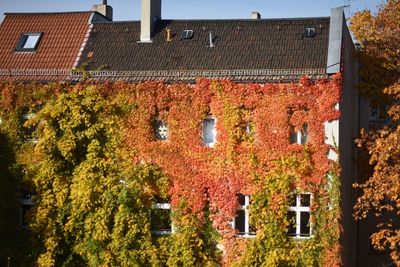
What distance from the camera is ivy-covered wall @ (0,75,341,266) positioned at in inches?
903

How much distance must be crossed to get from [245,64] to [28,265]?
1078cm

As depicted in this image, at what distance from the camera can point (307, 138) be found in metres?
23.4

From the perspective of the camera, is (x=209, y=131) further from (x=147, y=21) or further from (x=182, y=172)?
(x=147, y=21)

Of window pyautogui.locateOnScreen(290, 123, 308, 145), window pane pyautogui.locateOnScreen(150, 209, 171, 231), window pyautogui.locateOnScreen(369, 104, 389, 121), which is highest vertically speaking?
window pyautogui.locateOnScreen(369, 104, 389, 121)

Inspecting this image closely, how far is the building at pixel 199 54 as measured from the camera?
23.9 metres

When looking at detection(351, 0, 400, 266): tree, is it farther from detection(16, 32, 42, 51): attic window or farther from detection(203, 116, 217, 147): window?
detection(16, 32, 42, 51): attic window

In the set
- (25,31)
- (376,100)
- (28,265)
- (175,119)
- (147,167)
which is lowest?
(28,265)

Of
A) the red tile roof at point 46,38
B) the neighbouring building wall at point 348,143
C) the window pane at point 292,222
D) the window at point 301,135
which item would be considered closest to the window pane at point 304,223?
the window pane at point 292,222

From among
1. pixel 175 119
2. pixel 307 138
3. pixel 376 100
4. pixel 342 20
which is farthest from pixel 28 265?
pixel 376 100

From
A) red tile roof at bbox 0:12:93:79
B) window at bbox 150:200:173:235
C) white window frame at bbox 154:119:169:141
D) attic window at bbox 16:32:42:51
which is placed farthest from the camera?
attic window at bbox 16:32:42:51

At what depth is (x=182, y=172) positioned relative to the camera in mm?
23750

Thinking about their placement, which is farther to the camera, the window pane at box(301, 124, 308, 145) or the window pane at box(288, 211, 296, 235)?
the window pane at box(301, 124, 308, 145)

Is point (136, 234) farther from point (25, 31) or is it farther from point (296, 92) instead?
point (25, 31)


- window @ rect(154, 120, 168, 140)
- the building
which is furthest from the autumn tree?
window @ rect(154, 120, 168, 140)
